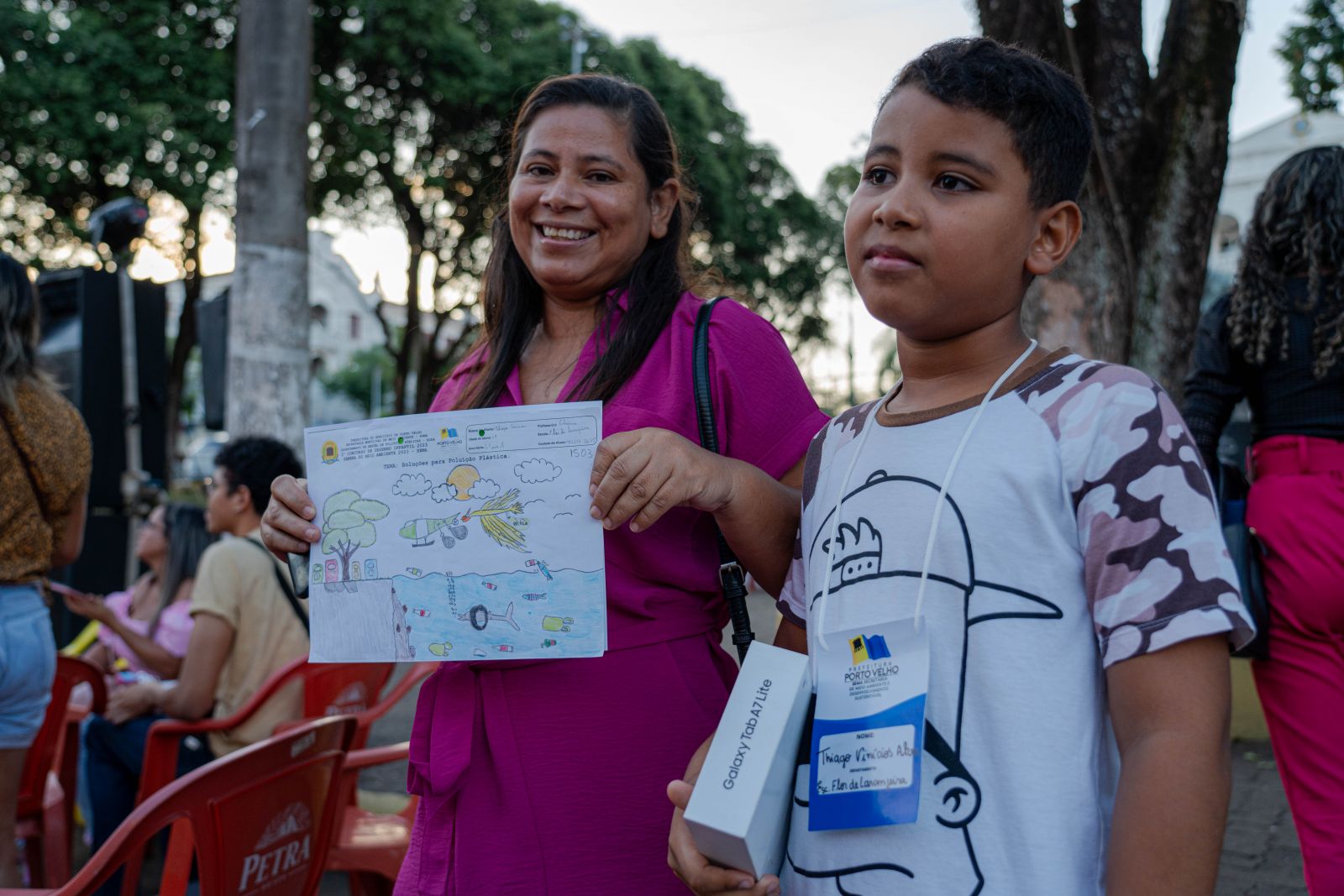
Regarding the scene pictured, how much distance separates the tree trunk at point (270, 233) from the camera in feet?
17.8

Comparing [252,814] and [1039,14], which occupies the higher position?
[1039,14]

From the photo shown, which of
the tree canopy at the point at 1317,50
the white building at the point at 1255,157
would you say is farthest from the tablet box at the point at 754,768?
the white building at the point at 1255,157

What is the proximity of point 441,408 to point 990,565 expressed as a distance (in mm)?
1093

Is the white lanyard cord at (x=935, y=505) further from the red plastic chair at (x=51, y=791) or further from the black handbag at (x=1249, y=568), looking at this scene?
the red plastic chair at (x=51, y=791)

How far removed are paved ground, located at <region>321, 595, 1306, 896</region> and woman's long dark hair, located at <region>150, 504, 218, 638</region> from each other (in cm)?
127

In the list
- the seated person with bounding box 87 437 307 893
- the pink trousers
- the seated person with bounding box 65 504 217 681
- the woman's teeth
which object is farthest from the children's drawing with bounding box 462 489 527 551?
the seated person with bounding box 65 504 217 681

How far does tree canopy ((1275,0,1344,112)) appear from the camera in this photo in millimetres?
11000

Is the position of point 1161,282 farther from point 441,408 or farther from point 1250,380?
point 441,408

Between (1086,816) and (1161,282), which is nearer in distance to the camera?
(1086,816)

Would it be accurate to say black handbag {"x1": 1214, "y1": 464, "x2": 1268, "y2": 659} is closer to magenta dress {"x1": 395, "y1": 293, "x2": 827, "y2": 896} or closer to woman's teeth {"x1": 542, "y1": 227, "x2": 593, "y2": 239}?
magenta dress {"x1": 395, "y1": 293, "x2": 827, "y2": 896}

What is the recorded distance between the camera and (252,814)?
214 cm

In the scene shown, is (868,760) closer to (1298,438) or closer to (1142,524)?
(1142,524)

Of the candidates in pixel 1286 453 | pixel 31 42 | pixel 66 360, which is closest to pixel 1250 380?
pixel 1286 453

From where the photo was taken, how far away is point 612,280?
1858mm
